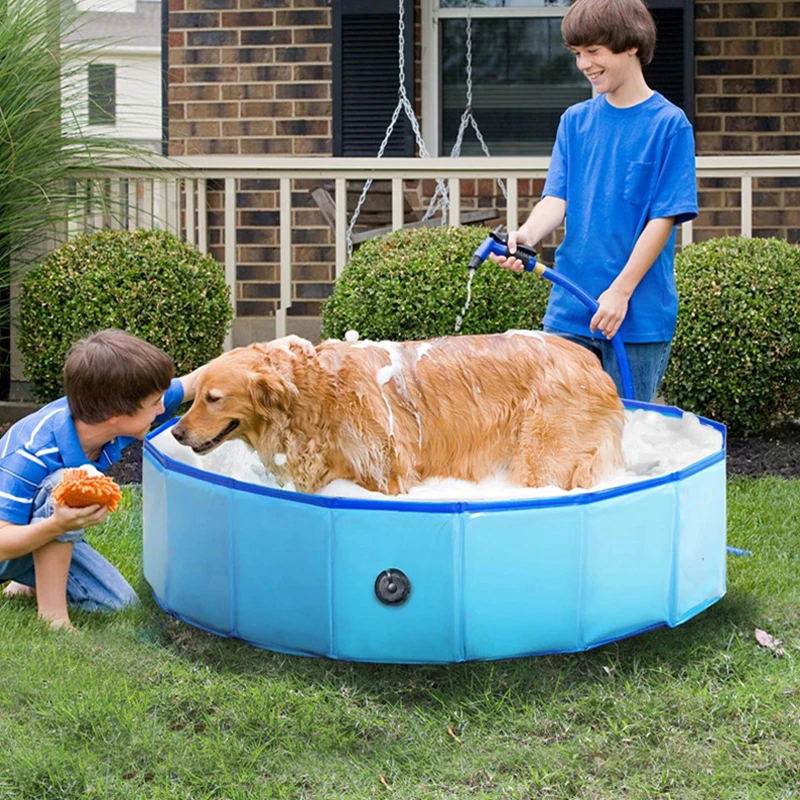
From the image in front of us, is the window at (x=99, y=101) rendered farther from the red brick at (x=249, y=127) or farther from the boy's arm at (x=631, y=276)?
the boy's arm at (x=631, y=276)

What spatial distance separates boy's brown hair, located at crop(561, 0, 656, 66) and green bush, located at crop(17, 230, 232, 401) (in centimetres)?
320

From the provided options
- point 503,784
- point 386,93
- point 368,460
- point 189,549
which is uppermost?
point 386,93

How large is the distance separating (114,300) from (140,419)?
279cm

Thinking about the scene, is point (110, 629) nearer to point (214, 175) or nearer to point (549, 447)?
point (549, 447)

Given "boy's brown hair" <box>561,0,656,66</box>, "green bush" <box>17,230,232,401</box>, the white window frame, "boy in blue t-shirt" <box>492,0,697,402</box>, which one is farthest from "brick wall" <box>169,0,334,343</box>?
"boy's brown hair" <box>561,0,656,66</box>

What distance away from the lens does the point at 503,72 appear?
9.16 metres

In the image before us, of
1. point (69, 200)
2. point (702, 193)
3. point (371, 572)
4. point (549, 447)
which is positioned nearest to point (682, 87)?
point (702, 193)

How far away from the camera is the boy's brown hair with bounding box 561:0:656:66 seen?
377cm

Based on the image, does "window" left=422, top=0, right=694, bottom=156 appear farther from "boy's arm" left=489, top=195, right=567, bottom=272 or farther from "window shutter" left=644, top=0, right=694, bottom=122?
"boy's arm" left=489, top=195, right=567, bottom=272

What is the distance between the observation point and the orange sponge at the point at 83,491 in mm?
3367

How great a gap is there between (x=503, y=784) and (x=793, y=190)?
7.12 m

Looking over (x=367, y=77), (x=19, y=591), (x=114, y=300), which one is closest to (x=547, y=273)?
(x=19, y=591)

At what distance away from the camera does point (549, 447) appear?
360 cm

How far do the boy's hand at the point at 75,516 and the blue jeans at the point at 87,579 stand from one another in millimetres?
324
